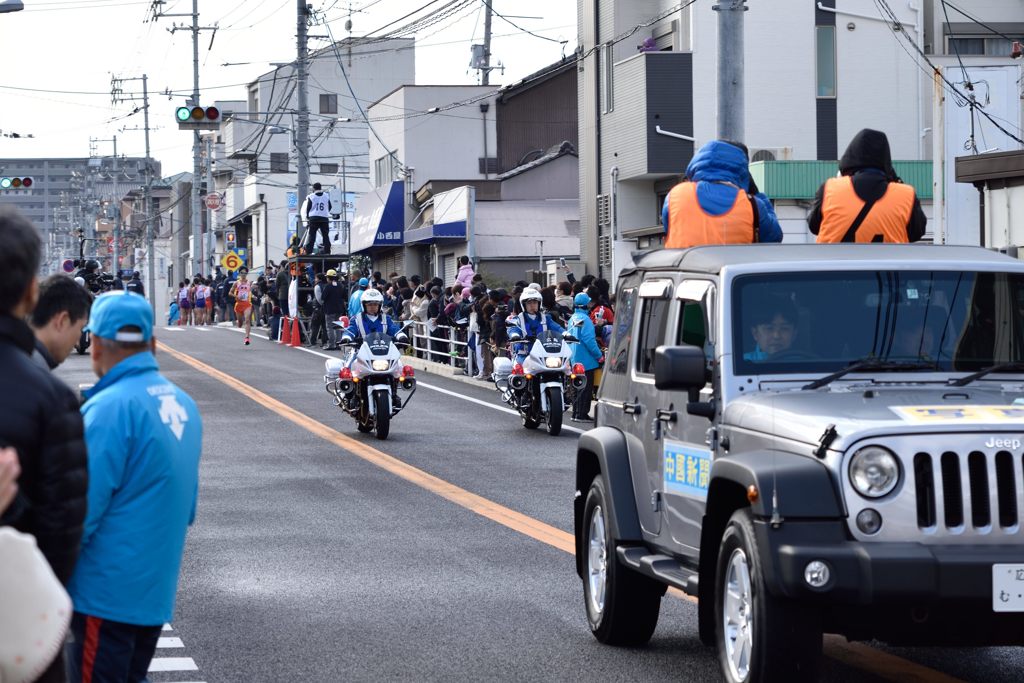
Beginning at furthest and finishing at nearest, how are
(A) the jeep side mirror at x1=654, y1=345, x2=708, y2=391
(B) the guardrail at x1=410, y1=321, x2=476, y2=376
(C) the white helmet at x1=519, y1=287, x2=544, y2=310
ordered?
(B) the guardrail at x1=410, y1=321, x2=476, y2=376, (C) the white helmet at x1=519, y1=287, x2=544, y2=310, (A) the jeep side mirror at x1=654, y1=345, x2=708, y2=391

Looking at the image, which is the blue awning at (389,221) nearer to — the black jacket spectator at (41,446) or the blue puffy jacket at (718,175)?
the blue puffy jacket at (718,175)

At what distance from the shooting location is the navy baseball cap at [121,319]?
5.32 meters

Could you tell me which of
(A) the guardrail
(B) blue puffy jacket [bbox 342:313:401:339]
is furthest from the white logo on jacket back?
(A) the guardrail

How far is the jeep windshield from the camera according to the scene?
738 centimetres

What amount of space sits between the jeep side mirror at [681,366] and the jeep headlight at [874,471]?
113 cm

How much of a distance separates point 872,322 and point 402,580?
4191 mm

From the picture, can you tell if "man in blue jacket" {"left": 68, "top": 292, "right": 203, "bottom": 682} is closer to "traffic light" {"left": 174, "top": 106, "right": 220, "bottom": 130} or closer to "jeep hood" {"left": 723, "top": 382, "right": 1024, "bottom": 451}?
"jeep hood" {"left": 723, "top": 382, "right": 1024, "bottom": 451}

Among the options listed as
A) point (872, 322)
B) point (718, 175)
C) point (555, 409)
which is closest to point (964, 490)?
point (872, 322)

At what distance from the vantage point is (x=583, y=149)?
41.9 metres

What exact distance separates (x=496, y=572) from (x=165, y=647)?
110 inches

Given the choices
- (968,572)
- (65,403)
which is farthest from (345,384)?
(65,403)

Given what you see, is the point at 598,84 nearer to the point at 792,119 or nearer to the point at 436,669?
the point at 792,119

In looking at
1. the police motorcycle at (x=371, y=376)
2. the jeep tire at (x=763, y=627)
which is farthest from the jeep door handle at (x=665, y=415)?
the police motorcycle at (x=371, y=376)

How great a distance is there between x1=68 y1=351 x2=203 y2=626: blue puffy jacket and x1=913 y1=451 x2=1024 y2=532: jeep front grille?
9.04ft
